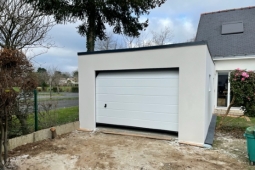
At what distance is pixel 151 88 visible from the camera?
6082 mm

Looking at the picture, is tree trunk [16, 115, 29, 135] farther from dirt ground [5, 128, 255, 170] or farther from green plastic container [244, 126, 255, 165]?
green plastic container [244, 126, 255, 165]

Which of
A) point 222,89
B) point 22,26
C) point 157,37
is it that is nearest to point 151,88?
point 22,26

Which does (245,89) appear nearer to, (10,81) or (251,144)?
(251,144)

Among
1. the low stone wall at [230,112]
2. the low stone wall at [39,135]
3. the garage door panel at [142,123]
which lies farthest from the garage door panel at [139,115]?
the low stone wall at [230,112]

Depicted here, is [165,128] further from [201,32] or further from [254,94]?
[201,32]

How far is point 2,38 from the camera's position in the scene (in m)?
5.32

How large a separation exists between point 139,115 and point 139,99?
580mm

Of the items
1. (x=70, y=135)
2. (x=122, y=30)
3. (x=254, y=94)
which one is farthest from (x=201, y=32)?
(x=70, y=135)

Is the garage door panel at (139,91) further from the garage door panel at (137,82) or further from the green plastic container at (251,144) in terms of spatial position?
the green plastic container at (251,144)

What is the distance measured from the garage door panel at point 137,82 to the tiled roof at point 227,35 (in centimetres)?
704

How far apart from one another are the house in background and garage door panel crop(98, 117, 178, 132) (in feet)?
21.5

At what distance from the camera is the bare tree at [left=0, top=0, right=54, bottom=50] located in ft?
17.2

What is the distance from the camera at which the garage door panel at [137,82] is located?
18.9 feet

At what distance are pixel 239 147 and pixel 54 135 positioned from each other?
5.70 metres
